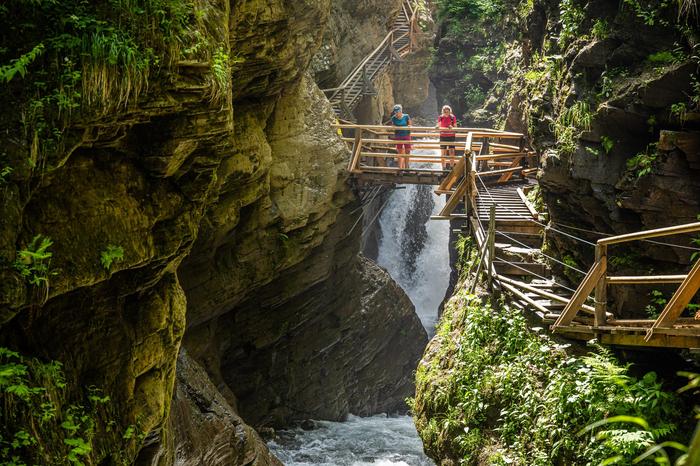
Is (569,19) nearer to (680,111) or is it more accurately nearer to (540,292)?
(680,111)

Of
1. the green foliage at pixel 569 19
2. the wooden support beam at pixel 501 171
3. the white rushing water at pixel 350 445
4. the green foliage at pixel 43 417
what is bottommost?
the white rushing water at pixel 350 445

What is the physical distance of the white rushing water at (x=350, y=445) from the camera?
578 inches

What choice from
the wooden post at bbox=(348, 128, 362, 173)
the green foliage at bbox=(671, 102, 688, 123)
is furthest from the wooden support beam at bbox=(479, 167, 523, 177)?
the green foliage at bbox=(671, 102, 688, 123)

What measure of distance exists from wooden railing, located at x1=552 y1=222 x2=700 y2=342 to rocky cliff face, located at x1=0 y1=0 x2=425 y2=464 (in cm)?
462

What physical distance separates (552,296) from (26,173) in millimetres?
7002

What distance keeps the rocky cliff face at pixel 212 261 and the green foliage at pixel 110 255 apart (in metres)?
0.06

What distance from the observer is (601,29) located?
10766mm

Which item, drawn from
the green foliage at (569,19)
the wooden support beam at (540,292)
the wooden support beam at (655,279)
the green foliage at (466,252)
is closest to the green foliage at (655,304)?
the wooden support beam at (540,292)

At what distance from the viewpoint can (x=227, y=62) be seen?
7590mm

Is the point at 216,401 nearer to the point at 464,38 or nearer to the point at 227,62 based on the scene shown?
the point at 227,62

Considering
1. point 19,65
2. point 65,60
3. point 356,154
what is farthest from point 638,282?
point 356,154

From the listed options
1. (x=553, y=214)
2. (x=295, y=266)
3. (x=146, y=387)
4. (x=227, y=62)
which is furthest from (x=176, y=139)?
(x=295, y=266)

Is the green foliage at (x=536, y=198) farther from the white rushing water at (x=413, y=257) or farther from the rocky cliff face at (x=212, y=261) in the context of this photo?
the white rushing water at (x=413, y=257)

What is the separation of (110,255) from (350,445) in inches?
415
